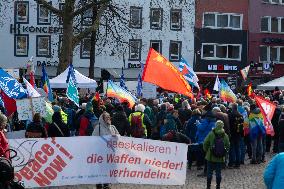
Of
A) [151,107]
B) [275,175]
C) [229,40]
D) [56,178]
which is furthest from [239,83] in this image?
[275,175]

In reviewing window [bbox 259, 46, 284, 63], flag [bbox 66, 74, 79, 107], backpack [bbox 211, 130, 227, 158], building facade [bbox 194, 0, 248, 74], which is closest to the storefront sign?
building facade [bbox 194, 0, 248, 74]

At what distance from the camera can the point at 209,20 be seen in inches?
2099

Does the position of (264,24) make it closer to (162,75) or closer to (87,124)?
(162,75)

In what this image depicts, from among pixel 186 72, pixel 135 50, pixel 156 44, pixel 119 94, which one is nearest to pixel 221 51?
pixel 156 44

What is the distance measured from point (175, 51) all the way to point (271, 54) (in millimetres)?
8527

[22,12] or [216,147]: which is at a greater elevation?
[22,12]

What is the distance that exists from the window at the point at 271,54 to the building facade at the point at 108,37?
6.59m

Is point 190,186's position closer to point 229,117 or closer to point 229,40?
point 229,117

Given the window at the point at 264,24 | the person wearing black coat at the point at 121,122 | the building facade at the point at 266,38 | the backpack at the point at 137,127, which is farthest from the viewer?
the window at the point at 264,24

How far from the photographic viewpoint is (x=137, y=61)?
50625 mm

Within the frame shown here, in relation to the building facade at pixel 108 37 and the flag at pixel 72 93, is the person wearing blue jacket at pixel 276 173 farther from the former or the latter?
the building facade at pixel 108 37

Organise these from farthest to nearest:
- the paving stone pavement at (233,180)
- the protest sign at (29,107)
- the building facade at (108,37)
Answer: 1. the building facade at (108,37)
2. the protest sign at (29,107)
3. the paving stone pavement at (233,180)

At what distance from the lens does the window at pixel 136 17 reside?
50688 millimetres

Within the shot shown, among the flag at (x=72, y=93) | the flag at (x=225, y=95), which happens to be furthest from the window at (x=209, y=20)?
the flag at (x=72, y=93)
